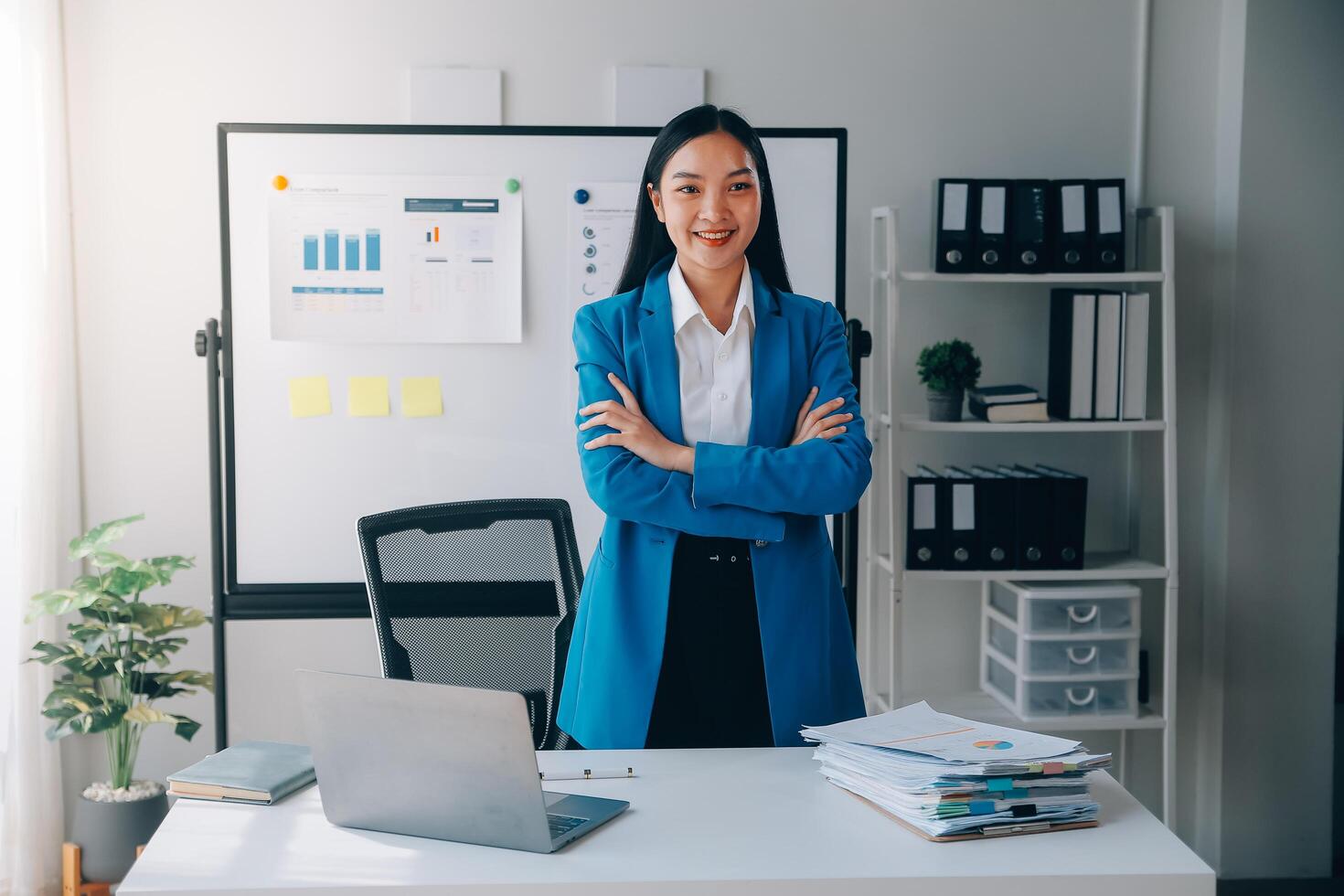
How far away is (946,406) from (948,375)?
81 mm

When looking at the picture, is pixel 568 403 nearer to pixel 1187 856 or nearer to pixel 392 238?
pixel 392 238

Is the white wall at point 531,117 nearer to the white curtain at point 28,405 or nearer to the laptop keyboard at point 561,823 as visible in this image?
the white curtain at point 28,405

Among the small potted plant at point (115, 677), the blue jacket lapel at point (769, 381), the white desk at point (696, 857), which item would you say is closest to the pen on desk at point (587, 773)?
the white desk at point (696, 857)

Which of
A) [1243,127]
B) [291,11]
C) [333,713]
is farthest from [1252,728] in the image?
[291,11]

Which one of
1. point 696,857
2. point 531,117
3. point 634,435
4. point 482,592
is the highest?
point 531,117

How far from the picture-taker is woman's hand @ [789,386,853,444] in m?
1.92

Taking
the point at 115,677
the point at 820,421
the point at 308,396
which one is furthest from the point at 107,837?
the point at 820,421

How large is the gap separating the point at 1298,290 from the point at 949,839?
8.23 ft

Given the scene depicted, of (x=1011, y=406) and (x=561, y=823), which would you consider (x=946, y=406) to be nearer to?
(x=1011, y=406)

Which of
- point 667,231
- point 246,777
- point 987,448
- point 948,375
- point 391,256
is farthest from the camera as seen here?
point 987,448

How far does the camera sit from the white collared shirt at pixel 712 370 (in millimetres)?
1939

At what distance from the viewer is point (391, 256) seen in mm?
2779

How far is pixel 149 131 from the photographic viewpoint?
3080 millimetres

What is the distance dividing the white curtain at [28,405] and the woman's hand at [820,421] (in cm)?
196
